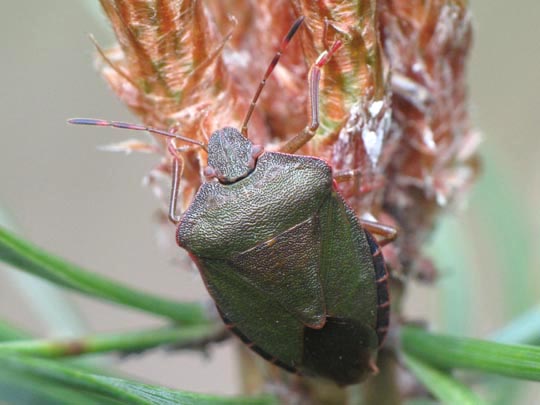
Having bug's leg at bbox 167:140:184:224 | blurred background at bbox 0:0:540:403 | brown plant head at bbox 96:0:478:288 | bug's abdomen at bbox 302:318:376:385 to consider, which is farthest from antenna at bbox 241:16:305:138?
blurred background at bbox 0:0:540:403

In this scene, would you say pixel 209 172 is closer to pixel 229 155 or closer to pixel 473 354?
pixel 229 155

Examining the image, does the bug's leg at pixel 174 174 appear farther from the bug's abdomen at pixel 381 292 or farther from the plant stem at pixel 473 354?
the plant stem at pixel 473 354

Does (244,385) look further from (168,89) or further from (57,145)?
(57,145)

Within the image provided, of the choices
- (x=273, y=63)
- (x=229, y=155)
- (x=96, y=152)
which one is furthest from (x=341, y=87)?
(x=96, y=152)

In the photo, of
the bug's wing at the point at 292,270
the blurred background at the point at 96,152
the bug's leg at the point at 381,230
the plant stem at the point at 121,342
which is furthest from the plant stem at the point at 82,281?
the blurred background at the point at 96,152

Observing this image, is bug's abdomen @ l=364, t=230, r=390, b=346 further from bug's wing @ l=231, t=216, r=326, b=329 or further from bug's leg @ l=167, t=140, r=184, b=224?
bug's leg @ l=167, t=140, r=184, b=224

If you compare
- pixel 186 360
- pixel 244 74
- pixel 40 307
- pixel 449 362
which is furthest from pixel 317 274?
pixel 186 360
